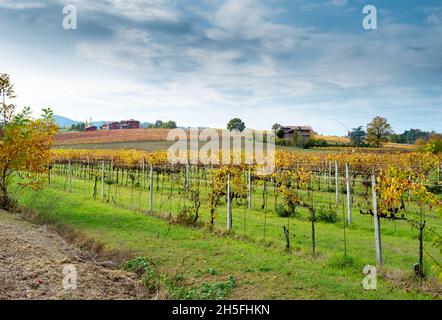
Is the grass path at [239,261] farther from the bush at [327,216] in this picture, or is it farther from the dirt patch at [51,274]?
the bush at [327,216]

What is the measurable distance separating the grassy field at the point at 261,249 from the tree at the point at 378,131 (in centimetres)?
5709

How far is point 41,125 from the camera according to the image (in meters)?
15.6

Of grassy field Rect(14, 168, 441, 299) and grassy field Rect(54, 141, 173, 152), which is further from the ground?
grassy field Rect(54, 141, 173, 152)

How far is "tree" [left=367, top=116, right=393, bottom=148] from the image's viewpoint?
7019 cm

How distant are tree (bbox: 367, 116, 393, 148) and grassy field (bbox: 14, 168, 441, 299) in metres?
57.1

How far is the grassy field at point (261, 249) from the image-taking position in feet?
22.9

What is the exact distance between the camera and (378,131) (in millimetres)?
71062

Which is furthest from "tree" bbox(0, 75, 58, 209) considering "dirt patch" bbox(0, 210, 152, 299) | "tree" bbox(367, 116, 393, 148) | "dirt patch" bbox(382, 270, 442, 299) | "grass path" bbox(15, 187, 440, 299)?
"tree" bbox(367, 116, 393, 148)

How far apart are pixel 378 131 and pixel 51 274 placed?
71.6 m

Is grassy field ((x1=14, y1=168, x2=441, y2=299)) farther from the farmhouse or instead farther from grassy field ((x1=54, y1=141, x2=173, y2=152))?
the farmhouse

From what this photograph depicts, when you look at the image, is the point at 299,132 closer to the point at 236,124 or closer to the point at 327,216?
the point at 236,124

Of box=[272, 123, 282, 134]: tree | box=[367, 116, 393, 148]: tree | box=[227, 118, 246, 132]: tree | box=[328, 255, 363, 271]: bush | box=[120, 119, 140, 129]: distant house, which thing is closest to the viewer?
box=[328, 255, 363, 271]: bush

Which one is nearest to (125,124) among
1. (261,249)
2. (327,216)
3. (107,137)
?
(107,137)
